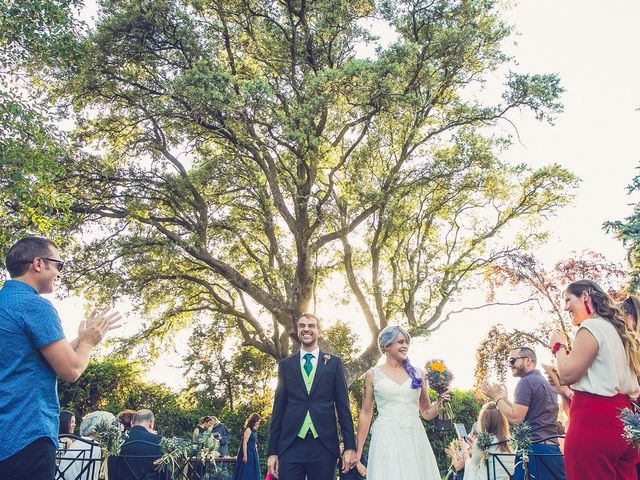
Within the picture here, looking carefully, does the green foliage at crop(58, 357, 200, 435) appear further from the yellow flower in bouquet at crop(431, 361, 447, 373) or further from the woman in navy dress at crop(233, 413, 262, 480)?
the yellow flower in bouquet at crop(431, 361, 447, 373)

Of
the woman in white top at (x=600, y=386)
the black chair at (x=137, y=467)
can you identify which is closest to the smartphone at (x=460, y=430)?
the woman in white top at (x=600, y=386)

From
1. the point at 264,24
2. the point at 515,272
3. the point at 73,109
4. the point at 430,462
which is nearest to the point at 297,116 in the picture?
the point at 264,24

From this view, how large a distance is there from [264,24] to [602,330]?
43.6 feet

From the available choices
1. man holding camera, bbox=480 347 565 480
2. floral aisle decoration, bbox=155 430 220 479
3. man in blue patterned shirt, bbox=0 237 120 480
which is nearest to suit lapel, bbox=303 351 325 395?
man holding camera, bbox=480 347 565 480

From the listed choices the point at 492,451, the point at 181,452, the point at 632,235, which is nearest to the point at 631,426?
the point at 492,451

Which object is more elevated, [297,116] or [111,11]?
[111,11]

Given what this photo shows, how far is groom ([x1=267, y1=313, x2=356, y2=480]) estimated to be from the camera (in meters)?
5.02

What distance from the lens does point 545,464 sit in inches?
209

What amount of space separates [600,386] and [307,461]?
267 centimetres

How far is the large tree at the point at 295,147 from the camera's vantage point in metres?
13.3

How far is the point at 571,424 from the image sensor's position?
359cm

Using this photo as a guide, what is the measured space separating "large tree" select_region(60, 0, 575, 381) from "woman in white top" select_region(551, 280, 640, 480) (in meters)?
9.66

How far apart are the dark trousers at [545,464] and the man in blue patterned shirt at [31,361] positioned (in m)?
4.17

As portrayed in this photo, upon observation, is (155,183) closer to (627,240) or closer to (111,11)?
(111,11)
